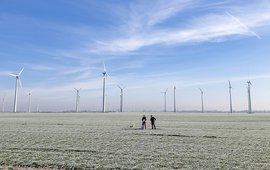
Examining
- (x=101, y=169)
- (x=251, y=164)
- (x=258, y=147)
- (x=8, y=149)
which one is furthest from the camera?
(x=258, y=147)

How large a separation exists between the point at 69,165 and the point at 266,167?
11.8 meters

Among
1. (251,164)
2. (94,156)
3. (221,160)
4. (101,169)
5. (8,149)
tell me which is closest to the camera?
(101,169)

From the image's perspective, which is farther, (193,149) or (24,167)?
(193,149)

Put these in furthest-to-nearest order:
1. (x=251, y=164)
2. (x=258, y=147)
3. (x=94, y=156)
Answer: (x=258, y=147)
(x=94, y=156)
(x=251, y=164)

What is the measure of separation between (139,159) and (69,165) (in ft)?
15.7

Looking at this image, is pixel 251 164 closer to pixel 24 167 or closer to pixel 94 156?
pixel 94 156

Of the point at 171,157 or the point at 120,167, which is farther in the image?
the point at 171,157

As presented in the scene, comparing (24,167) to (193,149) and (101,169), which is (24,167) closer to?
(101,169)

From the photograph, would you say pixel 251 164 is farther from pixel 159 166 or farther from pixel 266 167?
pixel 159 166

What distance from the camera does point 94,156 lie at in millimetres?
22422

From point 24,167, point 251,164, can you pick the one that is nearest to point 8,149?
point 24,167

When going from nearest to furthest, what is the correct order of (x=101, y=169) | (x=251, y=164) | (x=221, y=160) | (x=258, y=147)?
(x=101, y=169) < (x=251, y=164) < (x=221, y=160) < (x=258, y=147)

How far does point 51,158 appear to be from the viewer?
2147 cm

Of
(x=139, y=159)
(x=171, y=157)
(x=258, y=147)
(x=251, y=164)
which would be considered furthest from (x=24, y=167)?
(x=258, y=147)
